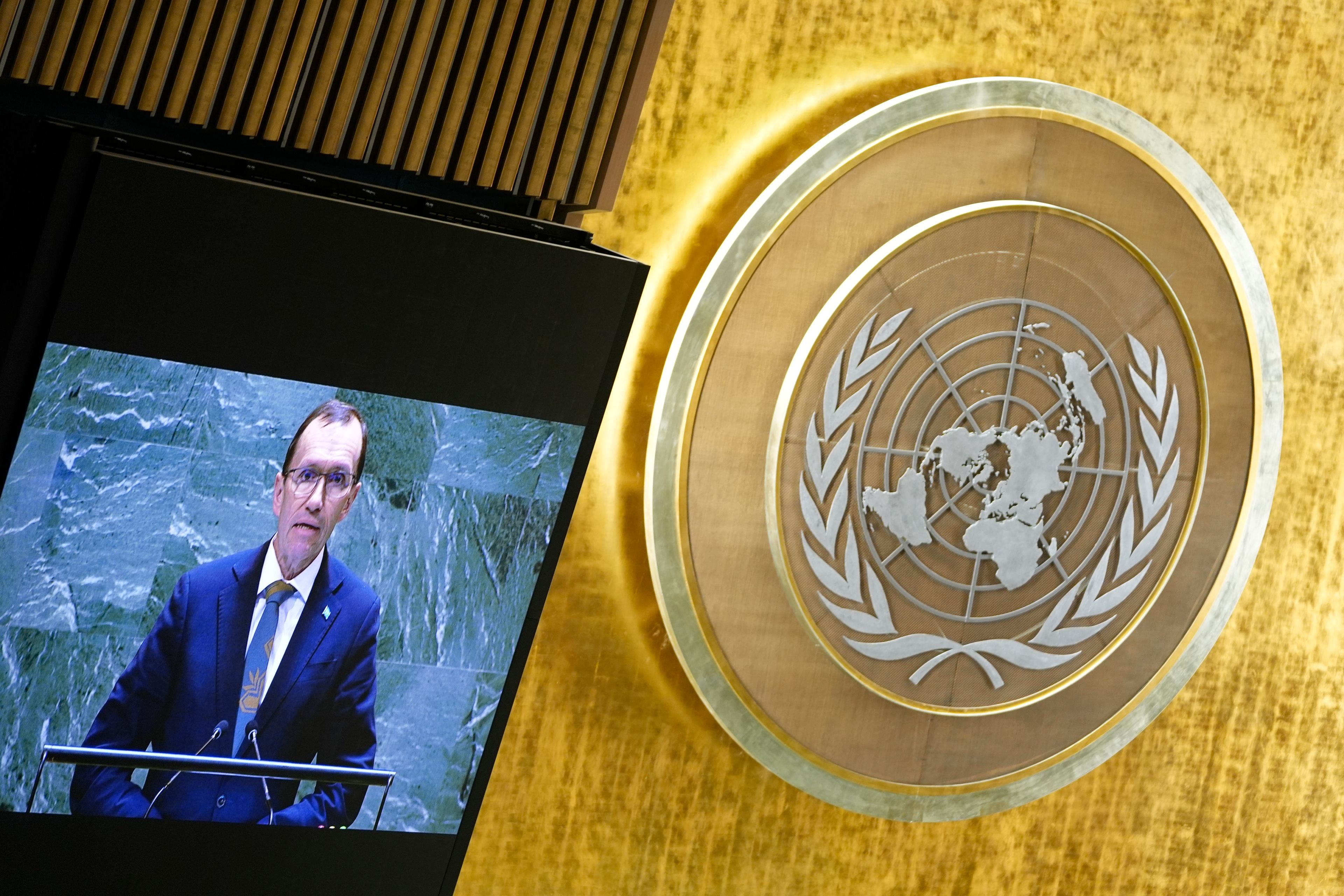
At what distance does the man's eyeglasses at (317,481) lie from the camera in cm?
246

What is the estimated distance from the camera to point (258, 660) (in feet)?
8.27

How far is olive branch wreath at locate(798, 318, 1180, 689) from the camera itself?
3.40 metres

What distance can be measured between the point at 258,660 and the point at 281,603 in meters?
0.13

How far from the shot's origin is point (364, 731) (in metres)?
2.64

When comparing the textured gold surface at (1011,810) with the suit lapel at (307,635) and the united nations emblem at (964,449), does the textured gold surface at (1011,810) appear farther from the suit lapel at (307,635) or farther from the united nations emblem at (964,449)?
the suit lapel at (307,635)

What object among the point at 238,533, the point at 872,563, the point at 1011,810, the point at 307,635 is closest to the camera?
the point at 238,533

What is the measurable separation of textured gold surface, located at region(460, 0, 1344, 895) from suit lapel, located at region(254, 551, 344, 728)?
0.88 m

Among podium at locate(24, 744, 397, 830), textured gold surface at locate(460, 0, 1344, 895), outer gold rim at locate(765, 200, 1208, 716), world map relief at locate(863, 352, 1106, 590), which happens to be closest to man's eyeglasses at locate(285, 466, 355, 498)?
podium at locate(24, 744, 397, 830)

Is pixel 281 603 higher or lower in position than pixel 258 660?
higher

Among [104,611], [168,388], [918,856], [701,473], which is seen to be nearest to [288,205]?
[168,388]

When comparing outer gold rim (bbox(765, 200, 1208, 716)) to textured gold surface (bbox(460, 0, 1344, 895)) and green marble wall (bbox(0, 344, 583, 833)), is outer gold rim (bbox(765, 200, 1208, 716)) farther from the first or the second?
green marble wall (bbox(0, 344, 583, 833))

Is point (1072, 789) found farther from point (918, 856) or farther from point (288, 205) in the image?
point (288, 205)

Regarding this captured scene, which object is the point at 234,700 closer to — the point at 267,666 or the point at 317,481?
the point at 267,666

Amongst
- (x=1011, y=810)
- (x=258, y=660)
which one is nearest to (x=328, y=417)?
(x=258, y=660)
